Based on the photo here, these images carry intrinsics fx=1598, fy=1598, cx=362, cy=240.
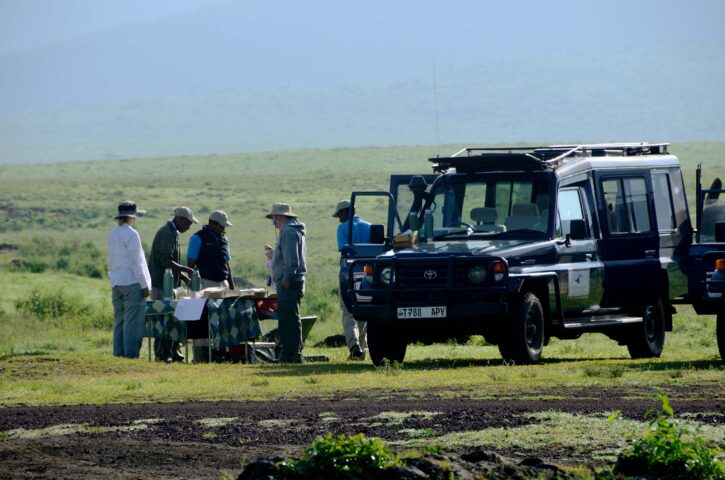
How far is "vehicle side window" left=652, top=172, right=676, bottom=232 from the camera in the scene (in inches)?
710

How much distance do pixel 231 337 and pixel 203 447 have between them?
26.1ft

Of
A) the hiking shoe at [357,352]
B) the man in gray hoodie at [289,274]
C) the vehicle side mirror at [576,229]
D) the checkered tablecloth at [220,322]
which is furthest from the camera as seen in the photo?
the hiking shoe at [357,352]

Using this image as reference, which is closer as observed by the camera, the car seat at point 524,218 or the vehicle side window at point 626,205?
the car seat at point 524,218

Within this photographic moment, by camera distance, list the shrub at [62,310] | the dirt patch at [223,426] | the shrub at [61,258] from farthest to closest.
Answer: the shrub at [61,258] → the shrub at [62,310] → the dirt patch at [223,426]

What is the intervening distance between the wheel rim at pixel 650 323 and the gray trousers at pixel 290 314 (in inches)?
152

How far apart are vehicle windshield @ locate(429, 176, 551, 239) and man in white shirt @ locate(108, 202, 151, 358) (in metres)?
3.44

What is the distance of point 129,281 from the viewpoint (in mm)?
18172

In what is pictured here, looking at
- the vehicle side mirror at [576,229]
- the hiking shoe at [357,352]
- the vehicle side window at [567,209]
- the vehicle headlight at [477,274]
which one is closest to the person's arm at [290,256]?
the hiking shoe at [357,352]

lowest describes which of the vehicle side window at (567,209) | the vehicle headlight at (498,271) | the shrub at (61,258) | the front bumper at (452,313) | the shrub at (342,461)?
the shrub at (61,258)

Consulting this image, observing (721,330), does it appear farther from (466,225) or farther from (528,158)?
(466,225)

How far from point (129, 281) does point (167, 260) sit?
104cm

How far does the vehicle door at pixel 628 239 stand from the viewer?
17422 mm

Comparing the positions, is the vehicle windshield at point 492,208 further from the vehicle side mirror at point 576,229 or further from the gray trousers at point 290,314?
the gray trousers at point 290,314

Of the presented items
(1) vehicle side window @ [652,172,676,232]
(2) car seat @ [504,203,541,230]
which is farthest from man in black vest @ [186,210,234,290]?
(1) vehicle side window @ [652,172,676,232]
